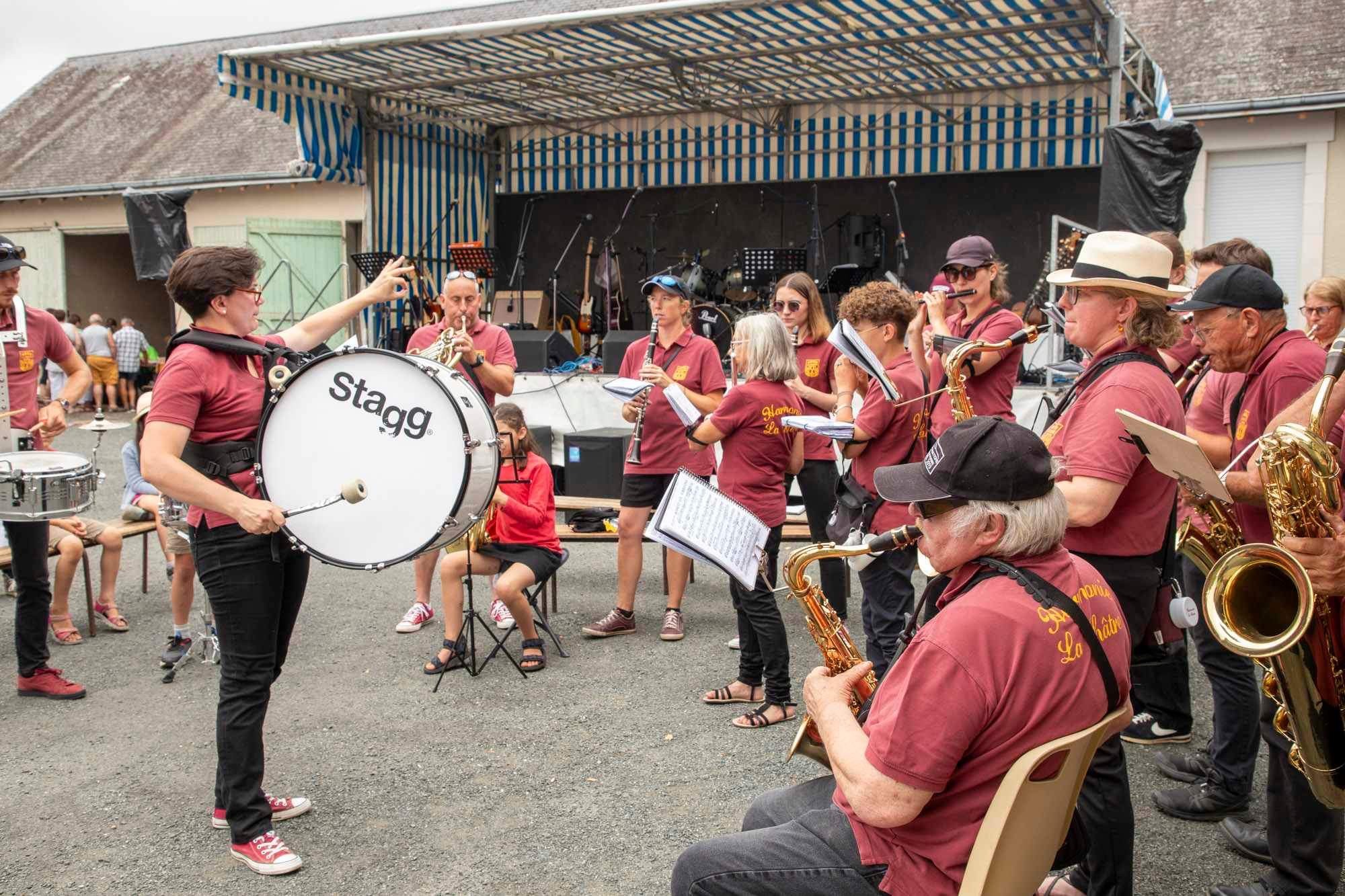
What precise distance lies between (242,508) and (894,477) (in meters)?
2.10

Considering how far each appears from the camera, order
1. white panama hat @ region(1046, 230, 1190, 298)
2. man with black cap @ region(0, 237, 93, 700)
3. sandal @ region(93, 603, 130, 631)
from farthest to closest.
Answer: sandal @ region(93, 603, 130, 631) → man with black cap @ region(0, 237, 93, 700) → white panama hat @ region(1046, 230, 1190, 298)

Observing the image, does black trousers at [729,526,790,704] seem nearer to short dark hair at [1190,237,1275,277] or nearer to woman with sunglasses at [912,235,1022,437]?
woman with sunglasses at [912,235,1022,437]

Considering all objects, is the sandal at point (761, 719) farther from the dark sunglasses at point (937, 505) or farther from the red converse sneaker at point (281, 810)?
the dark sunglasses at point (937, 505)

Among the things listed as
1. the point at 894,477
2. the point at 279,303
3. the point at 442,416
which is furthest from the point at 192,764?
the point at 279,303

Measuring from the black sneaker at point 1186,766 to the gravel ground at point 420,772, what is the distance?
0.07 metres

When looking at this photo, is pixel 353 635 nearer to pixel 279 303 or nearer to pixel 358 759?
pixel 358 759

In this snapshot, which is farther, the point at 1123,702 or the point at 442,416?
the point at 442,416

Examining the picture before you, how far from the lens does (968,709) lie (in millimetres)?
2029

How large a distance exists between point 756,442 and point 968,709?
299 centimetres

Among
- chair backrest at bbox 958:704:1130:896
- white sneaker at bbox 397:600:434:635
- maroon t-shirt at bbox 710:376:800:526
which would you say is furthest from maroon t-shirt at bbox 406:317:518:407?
chair backrest at bbox 958:704:1130:896

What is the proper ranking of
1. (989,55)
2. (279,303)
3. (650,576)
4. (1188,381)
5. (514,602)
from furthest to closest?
(279,303)
(989,55)
(650,576)
(514,602)
(1188,381)

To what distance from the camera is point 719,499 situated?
423 centimetres

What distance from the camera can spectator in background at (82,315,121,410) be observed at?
18.4 m

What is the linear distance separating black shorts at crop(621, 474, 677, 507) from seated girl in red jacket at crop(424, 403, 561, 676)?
48cm
